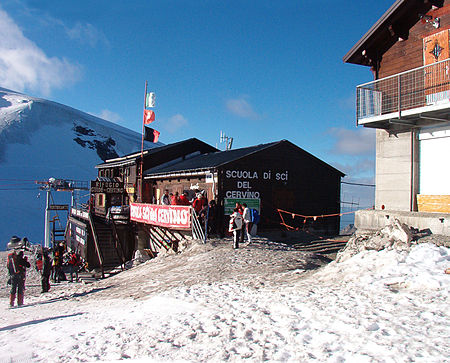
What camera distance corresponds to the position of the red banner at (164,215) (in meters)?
16.8

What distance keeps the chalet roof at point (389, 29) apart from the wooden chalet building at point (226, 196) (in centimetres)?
726

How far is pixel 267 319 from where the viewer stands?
6.18 m

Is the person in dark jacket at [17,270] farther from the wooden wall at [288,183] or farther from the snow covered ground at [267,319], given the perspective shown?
the wooden wall at [288,183]

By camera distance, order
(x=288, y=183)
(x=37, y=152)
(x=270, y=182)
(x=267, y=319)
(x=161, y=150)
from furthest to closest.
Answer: (x=37, y=152) → (x=161, y=150) → (x=288, y=183) → (x=270, y=182) → (x=267, y=319)

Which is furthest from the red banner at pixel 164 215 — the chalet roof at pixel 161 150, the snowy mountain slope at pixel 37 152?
the snowy mountain slope at pixel 37 152

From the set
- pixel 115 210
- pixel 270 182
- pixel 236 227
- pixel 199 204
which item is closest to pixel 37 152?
pixel 115 210

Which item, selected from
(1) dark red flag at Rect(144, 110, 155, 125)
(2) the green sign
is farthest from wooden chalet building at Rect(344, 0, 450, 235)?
(1) dark red flag at Rect(144, 110, 155, 125)

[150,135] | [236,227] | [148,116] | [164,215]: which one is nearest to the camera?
[236,227]

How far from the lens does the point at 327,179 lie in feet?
77.4

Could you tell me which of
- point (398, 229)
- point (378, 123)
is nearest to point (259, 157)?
point (378, 123)

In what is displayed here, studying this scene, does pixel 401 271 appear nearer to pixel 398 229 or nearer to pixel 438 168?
pixel 398 229

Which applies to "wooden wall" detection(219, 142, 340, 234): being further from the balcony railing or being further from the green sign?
the balcony railing

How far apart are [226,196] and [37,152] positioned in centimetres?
10714

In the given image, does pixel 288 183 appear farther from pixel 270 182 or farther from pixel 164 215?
pixel 164 215
